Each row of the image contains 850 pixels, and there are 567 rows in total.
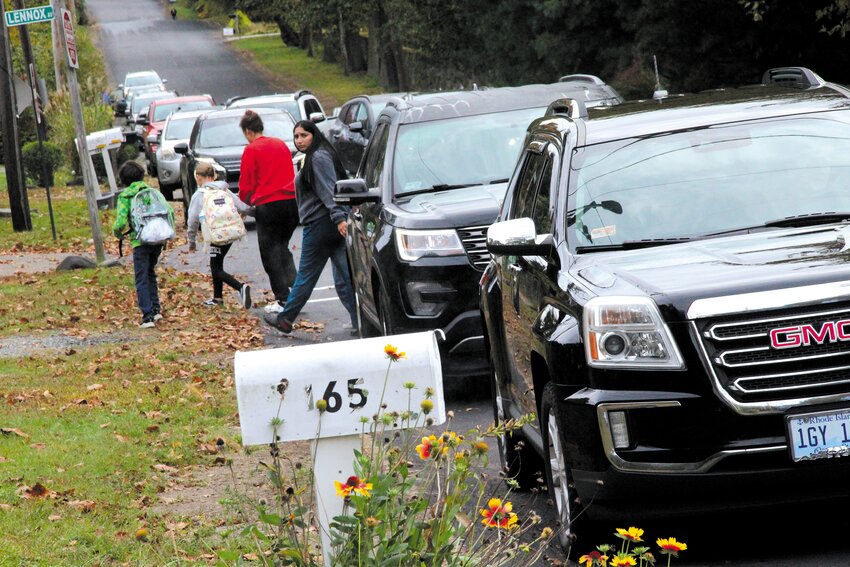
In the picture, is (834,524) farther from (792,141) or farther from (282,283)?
(282,283)

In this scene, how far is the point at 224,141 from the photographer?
84.7 feet

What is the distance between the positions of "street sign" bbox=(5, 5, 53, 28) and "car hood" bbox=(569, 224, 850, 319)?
50.0 feet

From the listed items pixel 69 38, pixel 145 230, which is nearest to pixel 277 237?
pixel 145 230

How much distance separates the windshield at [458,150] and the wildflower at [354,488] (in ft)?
22.7

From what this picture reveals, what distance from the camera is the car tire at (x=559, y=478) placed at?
19.3 feet

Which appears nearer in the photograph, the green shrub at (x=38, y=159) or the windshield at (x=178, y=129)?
the windshield at (x=178, y=129)

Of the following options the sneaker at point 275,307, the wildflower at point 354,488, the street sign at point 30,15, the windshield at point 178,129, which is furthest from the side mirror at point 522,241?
the windshield at point 178,129

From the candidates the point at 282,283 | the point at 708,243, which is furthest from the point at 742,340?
the point at 282,283

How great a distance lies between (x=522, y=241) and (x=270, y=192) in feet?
29.1

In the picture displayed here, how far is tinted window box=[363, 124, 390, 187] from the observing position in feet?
38.6

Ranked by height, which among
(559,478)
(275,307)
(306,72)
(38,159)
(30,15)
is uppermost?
(30,15)

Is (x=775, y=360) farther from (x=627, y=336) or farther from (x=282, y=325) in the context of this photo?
(x=282, y=325)

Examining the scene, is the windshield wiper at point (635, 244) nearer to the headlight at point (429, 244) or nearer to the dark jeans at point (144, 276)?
the headlight at point (429, 244)

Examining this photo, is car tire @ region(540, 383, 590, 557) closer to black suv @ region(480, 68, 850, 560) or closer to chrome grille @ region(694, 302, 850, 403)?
black suv @ region(480, 68, 850, 560)
